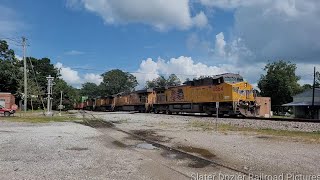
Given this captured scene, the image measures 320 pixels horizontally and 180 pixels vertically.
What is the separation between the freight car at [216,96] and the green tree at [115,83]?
12375 cm

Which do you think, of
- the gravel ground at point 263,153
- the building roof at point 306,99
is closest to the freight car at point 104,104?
the building roof at point 306,99

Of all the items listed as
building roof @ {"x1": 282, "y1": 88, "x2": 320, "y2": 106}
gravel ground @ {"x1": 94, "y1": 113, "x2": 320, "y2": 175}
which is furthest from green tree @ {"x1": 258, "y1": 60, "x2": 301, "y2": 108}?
gravel ground @ {"x1": 94, "y1": 113, "x2": 320, "y2": 175}

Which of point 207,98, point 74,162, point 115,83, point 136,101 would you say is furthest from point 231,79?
point 115,83

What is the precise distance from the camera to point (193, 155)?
450 inches

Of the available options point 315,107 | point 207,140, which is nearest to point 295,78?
point 315,107

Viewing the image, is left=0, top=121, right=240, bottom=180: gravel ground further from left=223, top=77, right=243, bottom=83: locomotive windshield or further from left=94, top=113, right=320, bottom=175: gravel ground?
left=223, top=77, right=243, bottom=83: locomotive windshield

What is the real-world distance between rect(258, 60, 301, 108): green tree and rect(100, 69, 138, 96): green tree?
251 feet

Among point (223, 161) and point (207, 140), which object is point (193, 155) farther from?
point (207, 140)

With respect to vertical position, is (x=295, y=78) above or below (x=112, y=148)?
above

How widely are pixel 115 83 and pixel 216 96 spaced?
137161 millimetres

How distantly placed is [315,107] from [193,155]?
6263cm

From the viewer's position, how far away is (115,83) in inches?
6683

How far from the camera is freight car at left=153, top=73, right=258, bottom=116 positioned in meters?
32.8

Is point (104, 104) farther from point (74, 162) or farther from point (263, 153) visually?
point (74, 162)
